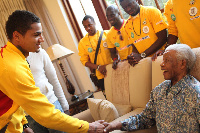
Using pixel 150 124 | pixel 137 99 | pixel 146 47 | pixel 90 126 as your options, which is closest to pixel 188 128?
pixel 150 124

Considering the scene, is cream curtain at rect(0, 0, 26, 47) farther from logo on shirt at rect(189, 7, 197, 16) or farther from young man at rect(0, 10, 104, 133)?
logo on shirt at rect(189, 7, 197, 16)

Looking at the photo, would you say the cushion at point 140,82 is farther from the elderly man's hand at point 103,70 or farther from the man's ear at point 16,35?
the man's ear at point 16,35

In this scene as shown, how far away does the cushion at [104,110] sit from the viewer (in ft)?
7.01

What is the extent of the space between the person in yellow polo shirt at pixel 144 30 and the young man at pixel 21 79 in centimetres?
113

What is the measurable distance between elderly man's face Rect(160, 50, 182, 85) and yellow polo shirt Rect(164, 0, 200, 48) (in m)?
0.60

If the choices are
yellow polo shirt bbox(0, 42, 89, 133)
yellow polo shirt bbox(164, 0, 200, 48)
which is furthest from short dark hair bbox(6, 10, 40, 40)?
yellow polo shirt bbox(164, 0, 200, 48)

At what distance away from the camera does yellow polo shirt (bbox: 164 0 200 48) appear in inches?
72.7

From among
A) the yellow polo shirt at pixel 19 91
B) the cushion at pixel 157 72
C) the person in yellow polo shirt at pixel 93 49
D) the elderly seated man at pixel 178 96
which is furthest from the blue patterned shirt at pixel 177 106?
the person in yellow polo shirt at pixel 93 49

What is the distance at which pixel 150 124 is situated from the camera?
5.45ft

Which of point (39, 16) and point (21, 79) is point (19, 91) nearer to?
point (21, 79)

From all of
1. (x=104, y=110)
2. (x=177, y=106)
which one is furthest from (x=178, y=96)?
Answer: (x=104, y=110)

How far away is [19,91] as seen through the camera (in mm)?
1236

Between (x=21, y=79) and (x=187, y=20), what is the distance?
5.00ft

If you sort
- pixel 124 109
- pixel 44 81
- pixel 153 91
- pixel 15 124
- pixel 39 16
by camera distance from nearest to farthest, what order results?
pixel 15 124 < pixel 153 91 < pixel 44 81 < pixel 124 109 < pixel 39 16
